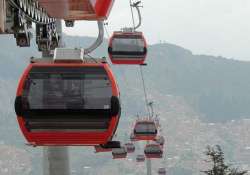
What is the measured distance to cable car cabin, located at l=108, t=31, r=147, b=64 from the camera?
97.0 ft

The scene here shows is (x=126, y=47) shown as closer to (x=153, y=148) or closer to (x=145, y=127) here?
(x=145, y=127)

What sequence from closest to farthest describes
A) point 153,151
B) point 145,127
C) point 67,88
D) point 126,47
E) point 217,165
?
1. point 67,88
2. point 126,47
3. point 217,165
4. point 145,127
5. point 153,151

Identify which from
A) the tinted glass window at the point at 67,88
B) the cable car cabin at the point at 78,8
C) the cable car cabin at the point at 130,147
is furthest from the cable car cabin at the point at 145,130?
the tinted glass window at the point at 67,88

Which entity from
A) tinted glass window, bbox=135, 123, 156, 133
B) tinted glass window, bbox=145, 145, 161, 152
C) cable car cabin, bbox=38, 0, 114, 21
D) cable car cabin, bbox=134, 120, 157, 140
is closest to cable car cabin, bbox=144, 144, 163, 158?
tinted glass window, bbox=145, 145, 161, 152

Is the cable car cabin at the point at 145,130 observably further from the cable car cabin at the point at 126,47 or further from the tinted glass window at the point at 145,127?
the cable car cabin at the point at 126,47

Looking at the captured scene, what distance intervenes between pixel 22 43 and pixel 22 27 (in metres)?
0.79

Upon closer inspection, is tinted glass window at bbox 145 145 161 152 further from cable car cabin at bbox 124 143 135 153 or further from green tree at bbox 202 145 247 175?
green tree at bbox 202 145 247 175

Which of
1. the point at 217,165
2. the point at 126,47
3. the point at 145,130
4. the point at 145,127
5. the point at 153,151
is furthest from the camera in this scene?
the point at 153,151

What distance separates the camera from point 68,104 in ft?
33.0

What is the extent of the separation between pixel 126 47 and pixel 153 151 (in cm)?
2277

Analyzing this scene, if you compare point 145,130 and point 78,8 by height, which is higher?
point 78,8

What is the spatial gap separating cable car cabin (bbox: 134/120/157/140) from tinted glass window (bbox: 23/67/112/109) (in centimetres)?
3597

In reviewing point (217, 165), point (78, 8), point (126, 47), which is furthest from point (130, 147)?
point (78, 8)

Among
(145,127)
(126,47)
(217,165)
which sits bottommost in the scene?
(145,127)
